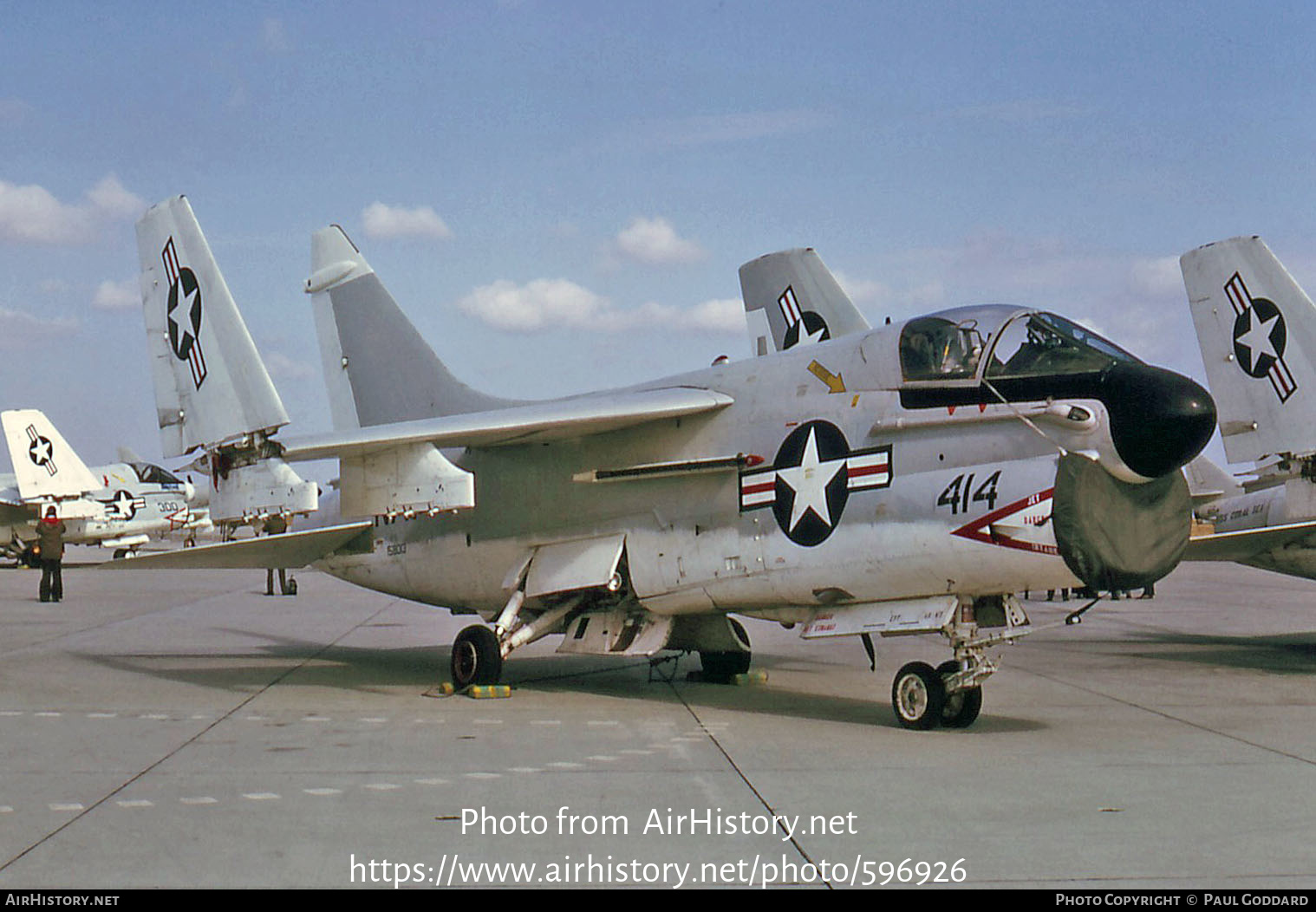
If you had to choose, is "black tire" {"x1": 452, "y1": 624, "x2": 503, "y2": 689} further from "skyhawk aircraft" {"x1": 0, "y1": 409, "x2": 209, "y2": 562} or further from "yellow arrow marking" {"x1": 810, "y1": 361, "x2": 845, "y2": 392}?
"skyhawk aircraft" {"x1": 0, "y1": 409, "x2": 209, "y2": 562}

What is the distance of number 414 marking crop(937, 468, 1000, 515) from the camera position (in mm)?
8781

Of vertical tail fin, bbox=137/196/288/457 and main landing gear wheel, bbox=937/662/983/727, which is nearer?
main landing gear wheel, bbox=937/662/983/727

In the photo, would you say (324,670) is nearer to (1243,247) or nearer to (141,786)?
(141,786)

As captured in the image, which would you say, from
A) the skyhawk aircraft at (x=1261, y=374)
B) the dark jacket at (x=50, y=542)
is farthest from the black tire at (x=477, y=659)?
the dark jacket at (x=50, y=542)

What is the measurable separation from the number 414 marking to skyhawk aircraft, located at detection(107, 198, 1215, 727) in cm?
1

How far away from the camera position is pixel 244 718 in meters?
9.83

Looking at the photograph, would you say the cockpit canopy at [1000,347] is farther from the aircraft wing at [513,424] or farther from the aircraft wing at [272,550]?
the aircraft wing at [272,550]

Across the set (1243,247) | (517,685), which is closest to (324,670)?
(517,685)

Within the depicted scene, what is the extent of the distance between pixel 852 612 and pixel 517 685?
149 inches

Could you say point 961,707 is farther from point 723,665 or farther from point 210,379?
point 210,379

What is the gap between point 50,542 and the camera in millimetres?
24953

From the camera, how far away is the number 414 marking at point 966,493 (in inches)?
346

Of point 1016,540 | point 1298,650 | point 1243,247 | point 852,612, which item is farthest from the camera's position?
point 1298,650

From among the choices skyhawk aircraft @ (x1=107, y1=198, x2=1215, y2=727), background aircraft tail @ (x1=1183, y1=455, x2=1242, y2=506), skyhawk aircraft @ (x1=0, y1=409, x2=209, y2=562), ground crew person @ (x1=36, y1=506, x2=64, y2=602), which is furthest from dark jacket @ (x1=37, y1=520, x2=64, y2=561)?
background aircraft tail @ (x1=1183, y1=455, x2=1242, y2=506)
